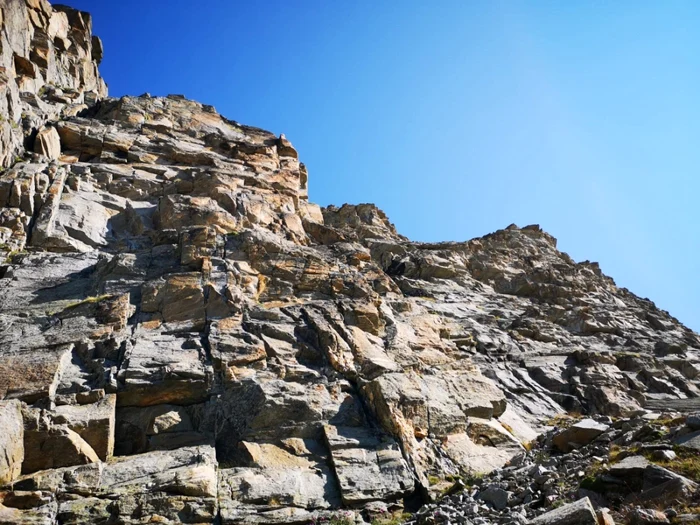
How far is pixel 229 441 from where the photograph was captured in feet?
56.5

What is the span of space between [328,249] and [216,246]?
7194 mm

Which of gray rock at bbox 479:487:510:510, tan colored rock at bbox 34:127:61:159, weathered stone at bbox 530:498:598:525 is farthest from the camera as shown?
tan colored rock at bbox 34:127:61:159

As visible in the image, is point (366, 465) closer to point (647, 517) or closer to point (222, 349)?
point (222, 349)

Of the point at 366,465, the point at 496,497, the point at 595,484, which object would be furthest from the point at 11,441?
the point at 595,484

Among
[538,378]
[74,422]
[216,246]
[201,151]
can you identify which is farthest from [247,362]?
[201,151]

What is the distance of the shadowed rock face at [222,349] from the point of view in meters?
15.3

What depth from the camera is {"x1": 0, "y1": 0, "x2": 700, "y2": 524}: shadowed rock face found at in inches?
602

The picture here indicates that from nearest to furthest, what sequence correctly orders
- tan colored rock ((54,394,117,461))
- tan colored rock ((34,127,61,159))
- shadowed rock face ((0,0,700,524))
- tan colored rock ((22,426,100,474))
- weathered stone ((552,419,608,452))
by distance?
tan colored rock ((22,426,100,474)) → shadowed rock face ((0,0,700,524)) → tan colored rock ((54,394,117,461)) → weathered stone ((552,419,608,452)) → tan colored rock ((34,127,61,159))

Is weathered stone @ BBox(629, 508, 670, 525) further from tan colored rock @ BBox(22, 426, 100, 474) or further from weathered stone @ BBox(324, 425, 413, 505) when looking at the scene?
tan colored rock @ BBox(22, 426, 100, 474)

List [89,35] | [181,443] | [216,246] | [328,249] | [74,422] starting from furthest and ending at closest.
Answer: [89,35] → [328,249] → [216,246] → [181,443] → [74,422]

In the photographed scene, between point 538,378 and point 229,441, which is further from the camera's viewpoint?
point 538,378

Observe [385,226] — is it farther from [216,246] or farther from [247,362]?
[247,362]

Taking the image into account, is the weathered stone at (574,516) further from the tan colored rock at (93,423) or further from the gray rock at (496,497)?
the tan colored rock at (93,423)

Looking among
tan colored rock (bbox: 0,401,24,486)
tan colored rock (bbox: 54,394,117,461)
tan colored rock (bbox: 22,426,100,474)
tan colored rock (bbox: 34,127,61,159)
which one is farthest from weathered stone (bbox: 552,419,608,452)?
tan colored rock (bbox: 34,127,61,159)
